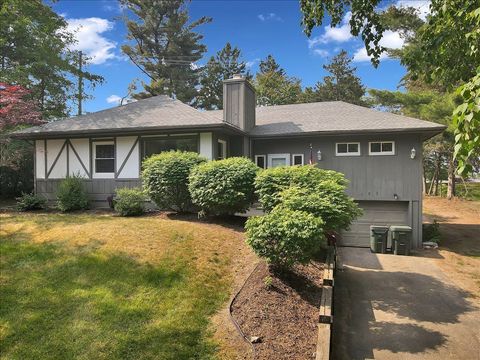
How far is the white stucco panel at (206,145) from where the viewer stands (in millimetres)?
12258

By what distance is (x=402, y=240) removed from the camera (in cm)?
1220

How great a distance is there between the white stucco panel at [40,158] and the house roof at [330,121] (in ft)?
28.8

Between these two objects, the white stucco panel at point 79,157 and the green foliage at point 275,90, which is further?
the green foliage at point 275,90

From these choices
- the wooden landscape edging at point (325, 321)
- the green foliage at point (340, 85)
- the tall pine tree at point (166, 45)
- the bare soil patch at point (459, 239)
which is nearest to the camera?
the wooden landscape edging at point (325, 321)

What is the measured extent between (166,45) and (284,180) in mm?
30483

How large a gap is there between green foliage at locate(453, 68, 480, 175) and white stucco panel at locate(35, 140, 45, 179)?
15.1 meters

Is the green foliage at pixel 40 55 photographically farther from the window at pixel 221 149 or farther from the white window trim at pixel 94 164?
the window at pixel 221 149

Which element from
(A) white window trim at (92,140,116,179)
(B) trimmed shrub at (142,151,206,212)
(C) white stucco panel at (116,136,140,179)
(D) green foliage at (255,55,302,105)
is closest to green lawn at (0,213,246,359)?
(B) trimmed shrub at (142,151,206,212)

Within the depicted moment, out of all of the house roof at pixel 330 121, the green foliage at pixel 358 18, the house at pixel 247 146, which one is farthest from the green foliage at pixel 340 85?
the green foliage at pixel 358 18

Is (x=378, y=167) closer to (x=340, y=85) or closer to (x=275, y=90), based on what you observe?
(x=275, y=90)

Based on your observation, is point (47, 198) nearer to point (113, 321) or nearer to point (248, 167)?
point (248, 167)

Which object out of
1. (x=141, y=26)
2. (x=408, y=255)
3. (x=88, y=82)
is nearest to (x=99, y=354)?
(x=408, y=255)

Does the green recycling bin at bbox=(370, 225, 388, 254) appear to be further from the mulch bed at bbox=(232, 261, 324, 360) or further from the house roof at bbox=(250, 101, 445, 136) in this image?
the mulch bed at bbox=(232, 261, 324, 360)

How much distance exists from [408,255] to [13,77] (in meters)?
21.8
